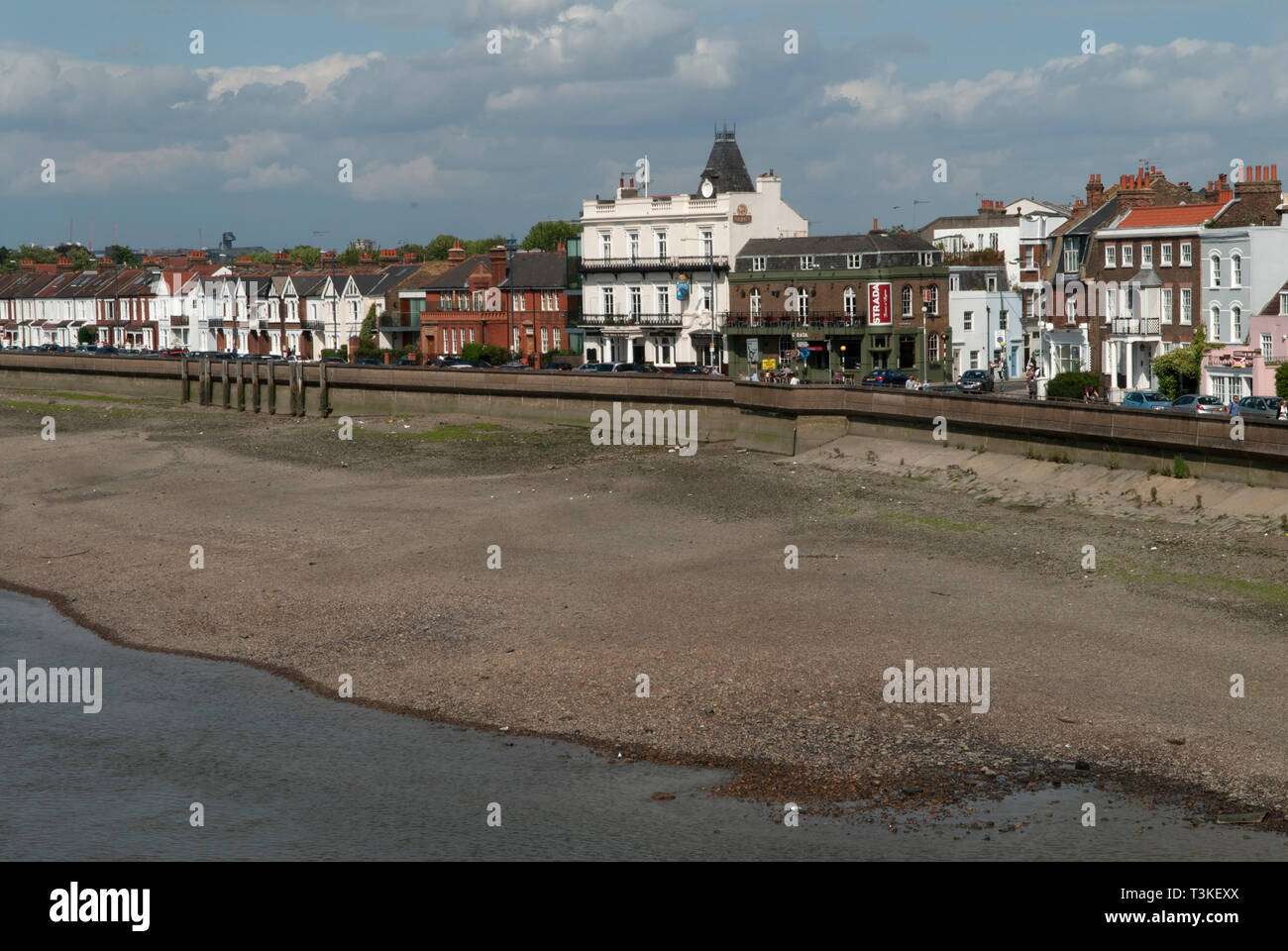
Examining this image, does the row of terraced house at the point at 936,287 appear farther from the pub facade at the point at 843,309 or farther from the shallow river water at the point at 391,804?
the shallow river water at the point at 391,804

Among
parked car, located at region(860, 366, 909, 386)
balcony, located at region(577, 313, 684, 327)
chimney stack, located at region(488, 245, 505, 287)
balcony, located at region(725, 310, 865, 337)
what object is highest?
A: chimney stack, located at region(488, 245, 505, 287)

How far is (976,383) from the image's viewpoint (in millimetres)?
65312

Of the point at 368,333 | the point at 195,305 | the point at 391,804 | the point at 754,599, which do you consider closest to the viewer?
the point at 391,804

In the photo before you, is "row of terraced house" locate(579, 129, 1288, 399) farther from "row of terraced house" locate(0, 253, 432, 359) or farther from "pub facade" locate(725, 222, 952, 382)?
"row of terraced house" locate(0, 253, 432, 359)

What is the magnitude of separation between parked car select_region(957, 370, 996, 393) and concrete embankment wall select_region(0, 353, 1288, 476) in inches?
437

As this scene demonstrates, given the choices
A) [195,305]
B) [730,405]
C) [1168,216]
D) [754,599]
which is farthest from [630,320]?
[754,599]

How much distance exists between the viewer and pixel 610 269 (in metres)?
86.6

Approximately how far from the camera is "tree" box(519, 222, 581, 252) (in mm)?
172125

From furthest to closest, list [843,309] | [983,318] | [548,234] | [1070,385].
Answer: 1. [548,234]
2. [983,318]
3. [843,309]
4. [1070,385]

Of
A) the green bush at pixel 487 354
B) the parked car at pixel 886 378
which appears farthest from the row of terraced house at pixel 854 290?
the parked car at pixel 886 378

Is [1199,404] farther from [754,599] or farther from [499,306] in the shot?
[499,306]

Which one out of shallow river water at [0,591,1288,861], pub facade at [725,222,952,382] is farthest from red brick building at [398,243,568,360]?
shallow river water at [0,591,1288,861]

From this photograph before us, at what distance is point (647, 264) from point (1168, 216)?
31.0 m

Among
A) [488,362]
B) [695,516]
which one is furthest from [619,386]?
[488,362]
